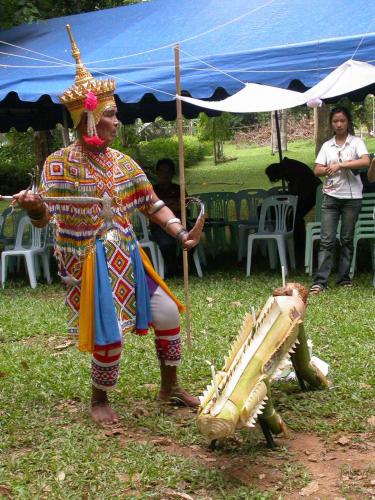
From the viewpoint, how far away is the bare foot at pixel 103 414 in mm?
4289

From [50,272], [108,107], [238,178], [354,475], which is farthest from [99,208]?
[238,178]

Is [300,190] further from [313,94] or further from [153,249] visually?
[313,94]

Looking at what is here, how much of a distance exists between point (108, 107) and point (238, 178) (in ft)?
62.6

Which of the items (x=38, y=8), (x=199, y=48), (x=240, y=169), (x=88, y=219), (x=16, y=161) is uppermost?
(x=38, y=8)

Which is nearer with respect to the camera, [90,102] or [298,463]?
[298,463]

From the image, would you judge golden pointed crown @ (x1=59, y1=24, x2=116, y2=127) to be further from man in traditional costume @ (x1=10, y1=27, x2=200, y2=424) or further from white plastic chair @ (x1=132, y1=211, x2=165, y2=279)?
white plastic chair @ (x1=132, y1=211, x2=165, y2=279)

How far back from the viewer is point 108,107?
4156 millimetres

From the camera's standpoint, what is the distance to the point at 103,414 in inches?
170

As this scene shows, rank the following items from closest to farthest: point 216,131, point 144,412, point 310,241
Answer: point 144,412, point 310,241, point 216,131

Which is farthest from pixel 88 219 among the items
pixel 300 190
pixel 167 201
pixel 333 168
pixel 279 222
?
pixel 300 190

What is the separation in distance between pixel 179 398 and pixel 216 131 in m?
21.5

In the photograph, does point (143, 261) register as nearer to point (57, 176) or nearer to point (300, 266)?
point (57, 176)

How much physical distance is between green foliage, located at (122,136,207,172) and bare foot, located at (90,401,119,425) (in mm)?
16391

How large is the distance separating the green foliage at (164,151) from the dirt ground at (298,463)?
16.9 metres
